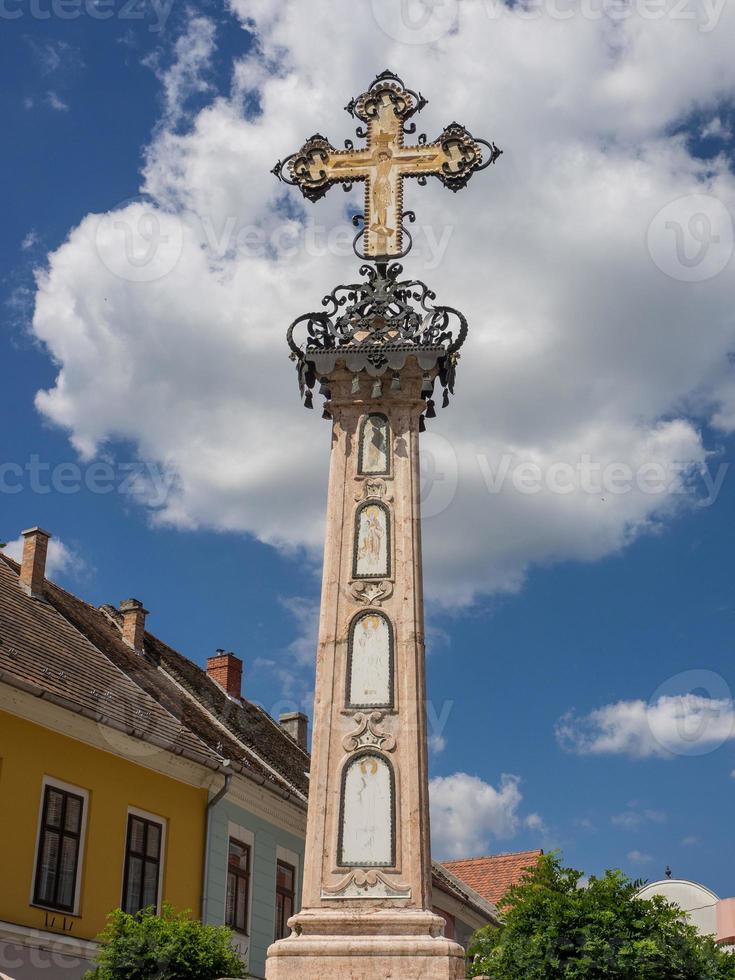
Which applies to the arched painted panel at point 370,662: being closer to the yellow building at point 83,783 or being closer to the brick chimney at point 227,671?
the yellow building at point 83,783

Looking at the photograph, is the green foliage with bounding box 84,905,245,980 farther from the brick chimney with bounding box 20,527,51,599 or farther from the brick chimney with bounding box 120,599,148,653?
the brick chimney with bounding box 120,599,148,653

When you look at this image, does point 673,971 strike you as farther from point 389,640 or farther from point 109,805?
point 109,805

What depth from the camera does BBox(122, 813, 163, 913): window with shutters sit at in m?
15.4

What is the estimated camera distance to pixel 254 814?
18672mm

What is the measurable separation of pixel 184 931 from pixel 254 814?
407 inches

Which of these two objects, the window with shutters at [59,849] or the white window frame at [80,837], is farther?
the window with shutters at [59,849]

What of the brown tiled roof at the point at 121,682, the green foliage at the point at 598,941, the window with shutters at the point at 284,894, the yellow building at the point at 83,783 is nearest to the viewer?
the green foliage at the point at 598,941

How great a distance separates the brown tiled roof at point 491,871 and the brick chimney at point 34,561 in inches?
691

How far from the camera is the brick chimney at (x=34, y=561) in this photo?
18.2 m

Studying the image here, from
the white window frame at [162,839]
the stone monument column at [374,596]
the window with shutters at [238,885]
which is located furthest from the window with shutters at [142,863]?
the stone monument column at [374,596]

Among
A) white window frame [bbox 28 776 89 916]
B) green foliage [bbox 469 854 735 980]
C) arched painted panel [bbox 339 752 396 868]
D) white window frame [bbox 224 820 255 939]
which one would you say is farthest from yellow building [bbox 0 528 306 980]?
green foliage [bbox 469 854 735 980]

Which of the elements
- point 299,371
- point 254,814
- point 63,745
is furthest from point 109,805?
point 299,371

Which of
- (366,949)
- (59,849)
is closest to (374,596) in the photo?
(366,949)

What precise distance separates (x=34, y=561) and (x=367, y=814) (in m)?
12.2
